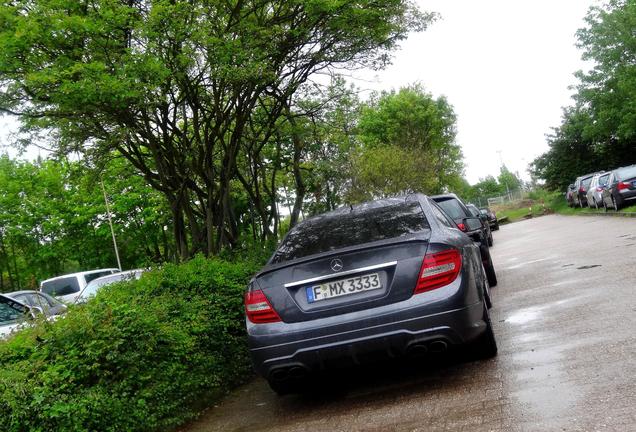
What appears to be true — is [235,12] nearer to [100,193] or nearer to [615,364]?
[615,364]

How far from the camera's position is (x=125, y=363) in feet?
15.5

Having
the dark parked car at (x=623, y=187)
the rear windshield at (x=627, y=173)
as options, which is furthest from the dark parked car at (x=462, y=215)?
the rear windshield at (x=627, y=173)

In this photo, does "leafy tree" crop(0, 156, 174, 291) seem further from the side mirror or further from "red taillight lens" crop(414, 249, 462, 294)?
"red taillight lens" crop(414, 249, 462, 294)

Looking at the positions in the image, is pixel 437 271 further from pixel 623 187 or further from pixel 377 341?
pixel 623 187

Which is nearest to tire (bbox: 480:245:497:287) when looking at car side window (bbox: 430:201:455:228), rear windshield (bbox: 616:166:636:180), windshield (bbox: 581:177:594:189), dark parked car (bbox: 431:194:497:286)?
dark parked car (bbox: 431:194:497:286)

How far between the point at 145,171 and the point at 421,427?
10418 mm

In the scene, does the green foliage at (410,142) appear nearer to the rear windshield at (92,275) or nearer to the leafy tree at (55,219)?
the leafy tree at (55,219)

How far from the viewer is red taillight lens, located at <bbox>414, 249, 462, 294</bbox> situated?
→ 465cm

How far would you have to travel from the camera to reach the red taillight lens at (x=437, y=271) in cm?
465

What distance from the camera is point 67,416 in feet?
13.7

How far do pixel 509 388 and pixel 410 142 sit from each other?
42719mm

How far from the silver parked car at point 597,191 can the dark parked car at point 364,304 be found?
22.3 meters

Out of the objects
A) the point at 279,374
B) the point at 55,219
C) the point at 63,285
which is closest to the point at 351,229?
the point at 279,374

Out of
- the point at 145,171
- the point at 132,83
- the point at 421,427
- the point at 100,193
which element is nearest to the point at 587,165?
the point at 100,193
